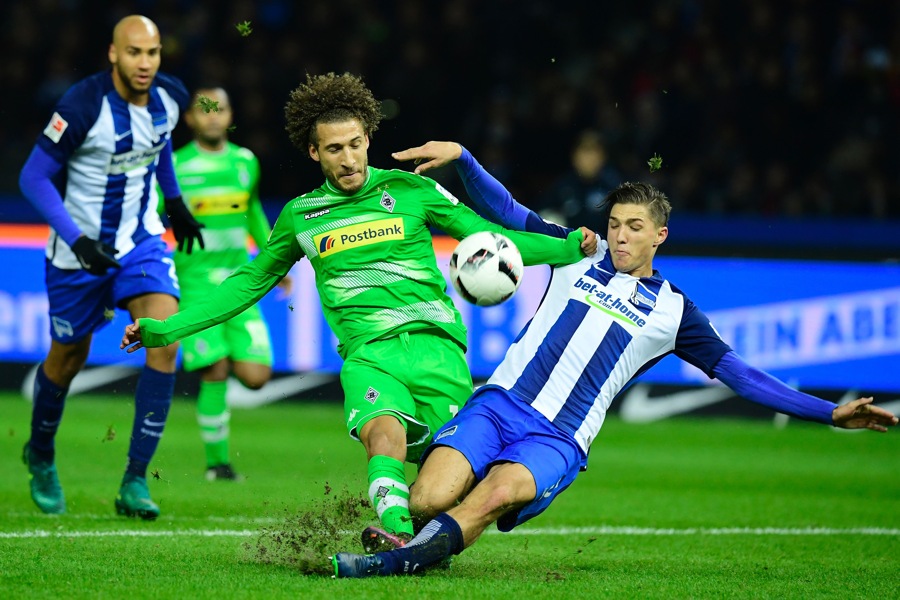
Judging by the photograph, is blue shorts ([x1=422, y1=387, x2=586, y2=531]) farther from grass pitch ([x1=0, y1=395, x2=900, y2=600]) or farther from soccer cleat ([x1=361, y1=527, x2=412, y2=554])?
soccer cleat ([x1=361, y1=527, x2=412, y2=554])

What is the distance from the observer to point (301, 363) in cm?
1198

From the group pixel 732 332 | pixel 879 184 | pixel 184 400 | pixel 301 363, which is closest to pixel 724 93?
pixel 879 184

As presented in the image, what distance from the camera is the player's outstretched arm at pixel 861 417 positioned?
16.7 feet

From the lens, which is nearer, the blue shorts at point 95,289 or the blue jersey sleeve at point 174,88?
the blue shorts at point 95,289

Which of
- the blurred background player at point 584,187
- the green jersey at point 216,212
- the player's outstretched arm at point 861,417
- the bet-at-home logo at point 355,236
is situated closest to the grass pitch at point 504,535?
the player's outstretched arm at point 861,417

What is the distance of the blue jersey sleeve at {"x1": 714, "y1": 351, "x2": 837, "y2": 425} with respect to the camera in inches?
208

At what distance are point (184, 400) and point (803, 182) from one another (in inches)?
264

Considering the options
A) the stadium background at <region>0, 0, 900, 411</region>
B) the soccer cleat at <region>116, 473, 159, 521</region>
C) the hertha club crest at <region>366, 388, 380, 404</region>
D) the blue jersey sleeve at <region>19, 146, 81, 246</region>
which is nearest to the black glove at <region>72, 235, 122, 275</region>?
the blue jersey sleeve at <region>19, 146, 81, 246</region>

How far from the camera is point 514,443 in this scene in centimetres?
531

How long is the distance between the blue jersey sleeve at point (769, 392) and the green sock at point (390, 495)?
4.76 feet

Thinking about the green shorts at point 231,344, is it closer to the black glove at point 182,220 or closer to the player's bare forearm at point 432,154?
the black glove at point 182,220

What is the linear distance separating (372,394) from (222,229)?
429cm

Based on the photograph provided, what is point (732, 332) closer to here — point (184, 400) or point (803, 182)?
point (803, 182)

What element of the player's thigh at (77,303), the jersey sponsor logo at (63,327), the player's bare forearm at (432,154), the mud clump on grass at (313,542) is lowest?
the mud clump on grass at (313,542)
